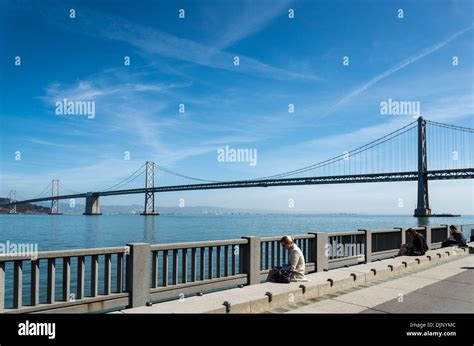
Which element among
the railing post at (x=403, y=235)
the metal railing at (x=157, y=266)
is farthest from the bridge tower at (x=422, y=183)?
the metal railing at (x=157, y=266)

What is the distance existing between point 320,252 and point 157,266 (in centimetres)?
441

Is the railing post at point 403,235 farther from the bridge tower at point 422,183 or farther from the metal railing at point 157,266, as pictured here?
the bridge tower at point 422,183

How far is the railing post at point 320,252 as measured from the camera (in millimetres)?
9883

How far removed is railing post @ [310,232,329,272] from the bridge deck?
2.52ft

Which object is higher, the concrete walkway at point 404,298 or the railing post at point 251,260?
the railing post at point 251,260

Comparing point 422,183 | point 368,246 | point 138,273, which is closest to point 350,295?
point 138,273

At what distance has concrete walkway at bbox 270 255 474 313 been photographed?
6273 millimetres

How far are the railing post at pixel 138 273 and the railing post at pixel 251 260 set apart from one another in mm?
2470

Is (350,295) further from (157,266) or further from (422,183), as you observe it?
(422,183)

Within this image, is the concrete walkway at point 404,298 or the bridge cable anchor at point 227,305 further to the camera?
the concrete walkway at point 404,298

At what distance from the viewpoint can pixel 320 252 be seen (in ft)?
32.8
